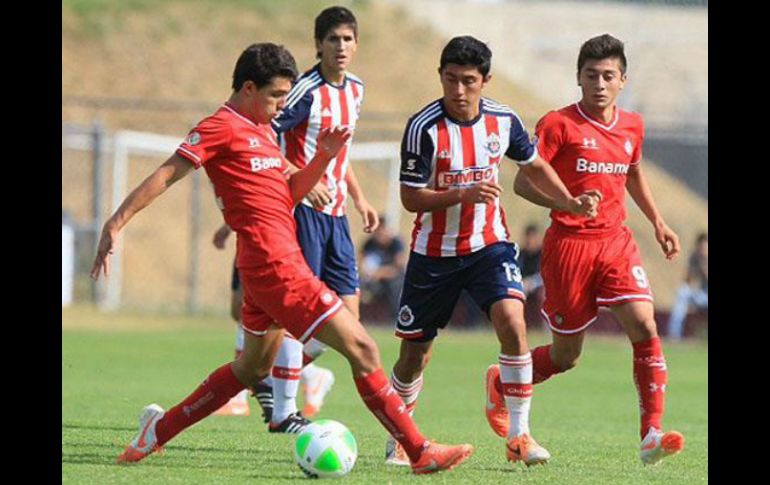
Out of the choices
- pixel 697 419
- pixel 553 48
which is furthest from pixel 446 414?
pixel 553 48

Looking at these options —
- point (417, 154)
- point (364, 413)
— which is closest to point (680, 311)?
point (364, 413)

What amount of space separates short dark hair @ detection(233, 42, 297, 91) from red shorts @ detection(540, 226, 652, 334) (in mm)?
2266

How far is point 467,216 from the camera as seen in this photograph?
8.77 m

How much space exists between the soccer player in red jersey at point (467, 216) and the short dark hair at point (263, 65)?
90 centimetres

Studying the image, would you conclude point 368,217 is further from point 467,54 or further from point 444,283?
point 467,54

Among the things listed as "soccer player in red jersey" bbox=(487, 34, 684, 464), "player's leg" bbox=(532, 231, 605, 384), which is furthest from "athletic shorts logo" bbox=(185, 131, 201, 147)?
"player's leg" bbox=(532, 231, 605, 384)

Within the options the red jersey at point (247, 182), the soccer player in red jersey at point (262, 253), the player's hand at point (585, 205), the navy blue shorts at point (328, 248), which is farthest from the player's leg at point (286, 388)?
the player's hand at point (585, 205)

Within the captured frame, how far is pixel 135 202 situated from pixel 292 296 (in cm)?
95

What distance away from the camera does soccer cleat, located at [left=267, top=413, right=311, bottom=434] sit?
10.2 meters

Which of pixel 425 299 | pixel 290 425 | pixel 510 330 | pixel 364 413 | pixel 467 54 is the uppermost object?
pixel 467 54

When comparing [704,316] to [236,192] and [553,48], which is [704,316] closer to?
[236,192]

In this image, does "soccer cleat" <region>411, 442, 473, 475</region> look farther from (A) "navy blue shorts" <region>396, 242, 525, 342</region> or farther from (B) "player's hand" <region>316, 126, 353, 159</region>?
(B) "player's hand" <region>316, 126, 353, 159</region>

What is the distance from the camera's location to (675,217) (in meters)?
35.9

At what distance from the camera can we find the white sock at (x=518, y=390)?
28.2 feet
